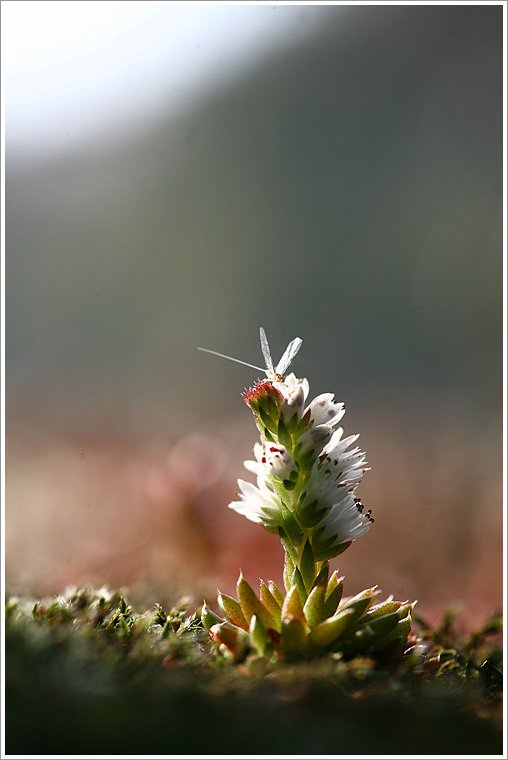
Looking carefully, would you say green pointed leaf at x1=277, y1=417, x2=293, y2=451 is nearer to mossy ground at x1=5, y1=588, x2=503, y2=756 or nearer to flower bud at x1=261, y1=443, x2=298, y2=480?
flower bud at x1=261, y1=443, x2=298, y2=480

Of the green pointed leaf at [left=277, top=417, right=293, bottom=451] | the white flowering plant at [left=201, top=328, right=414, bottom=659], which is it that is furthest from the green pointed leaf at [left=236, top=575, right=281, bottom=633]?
the green pointed leaf at [left=277, top=417, right=293, bottom=451]

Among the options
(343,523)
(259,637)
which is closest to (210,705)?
(259,637)

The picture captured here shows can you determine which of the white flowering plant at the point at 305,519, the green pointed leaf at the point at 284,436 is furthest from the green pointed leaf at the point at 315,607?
the green pointed leaf at the point at 284,436

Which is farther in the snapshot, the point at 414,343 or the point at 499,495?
the point at 414,343

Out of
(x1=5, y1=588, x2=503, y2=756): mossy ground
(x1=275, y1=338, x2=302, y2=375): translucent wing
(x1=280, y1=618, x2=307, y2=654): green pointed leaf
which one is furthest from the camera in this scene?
(x1=275, y1=338, x2=302, y2=375): translucent wing

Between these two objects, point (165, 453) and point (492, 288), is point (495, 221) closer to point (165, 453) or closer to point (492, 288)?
point (492, 288)

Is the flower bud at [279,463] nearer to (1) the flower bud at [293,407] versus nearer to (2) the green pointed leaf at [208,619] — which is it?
(1) the flower bud at [293,407]

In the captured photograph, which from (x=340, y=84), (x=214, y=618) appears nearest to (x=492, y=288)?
(x=340, y=84)

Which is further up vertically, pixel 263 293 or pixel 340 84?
pixel 340 84
